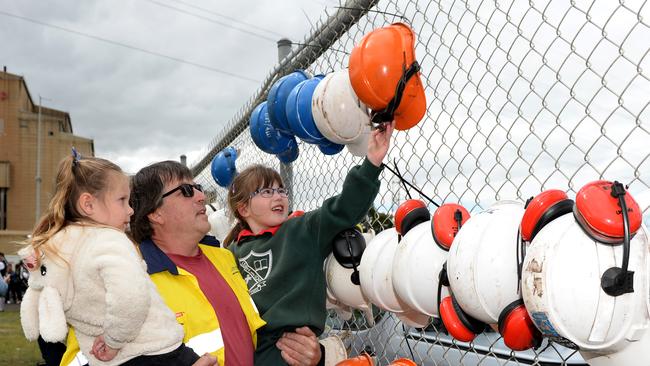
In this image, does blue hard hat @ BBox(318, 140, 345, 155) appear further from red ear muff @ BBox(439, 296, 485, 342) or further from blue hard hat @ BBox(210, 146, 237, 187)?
blue hard hat @ BBox(210, 146, 237, 187)

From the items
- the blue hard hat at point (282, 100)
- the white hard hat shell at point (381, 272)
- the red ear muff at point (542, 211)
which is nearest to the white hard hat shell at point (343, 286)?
the white hard hat shell at point (381, 272)

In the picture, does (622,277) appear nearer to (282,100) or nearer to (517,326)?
(517,326)

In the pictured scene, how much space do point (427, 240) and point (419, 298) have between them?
0.18 meters

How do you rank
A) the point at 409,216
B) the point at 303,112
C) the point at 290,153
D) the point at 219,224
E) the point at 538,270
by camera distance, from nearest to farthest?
the point at 538,270, the point at 409,216, the point at 303,112, the point at 290,153, the point at 219,224

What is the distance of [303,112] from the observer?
2582 mm

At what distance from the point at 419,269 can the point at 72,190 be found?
128cm

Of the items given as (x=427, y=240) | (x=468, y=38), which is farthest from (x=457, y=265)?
(x=468, y=38)

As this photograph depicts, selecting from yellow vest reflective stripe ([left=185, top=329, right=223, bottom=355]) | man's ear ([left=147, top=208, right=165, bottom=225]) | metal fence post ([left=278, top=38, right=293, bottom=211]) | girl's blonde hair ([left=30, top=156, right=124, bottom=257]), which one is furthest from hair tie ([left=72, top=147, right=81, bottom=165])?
metal fence post ([left=278, top=38, right=293, bottom=211])

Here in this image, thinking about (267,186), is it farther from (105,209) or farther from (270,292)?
(105,209)

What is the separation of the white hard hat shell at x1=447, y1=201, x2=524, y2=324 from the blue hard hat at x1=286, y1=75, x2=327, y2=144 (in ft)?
3.59

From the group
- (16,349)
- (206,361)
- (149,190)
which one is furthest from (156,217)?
(16,349)

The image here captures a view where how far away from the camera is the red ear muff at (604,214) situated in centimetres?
121

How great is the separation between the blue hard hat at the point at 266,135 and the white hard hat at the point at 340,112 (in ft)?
2.89

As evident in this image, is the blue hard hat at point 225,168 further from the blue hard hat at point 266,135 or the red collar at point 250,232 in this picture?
the red collar at point 250,232
